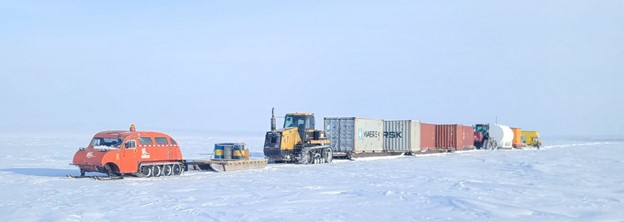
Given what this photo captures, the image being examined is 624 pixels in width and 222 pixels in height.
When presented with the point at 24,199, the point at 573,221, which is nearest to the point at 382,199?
the point at 573,221

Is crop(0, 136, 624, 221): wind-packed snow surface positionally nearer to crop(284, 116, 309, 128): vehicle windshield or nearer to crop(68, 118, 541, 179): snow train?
crop(68, 118, 541, 179): snow train

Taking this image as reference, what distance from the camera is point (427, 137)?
45500 mm

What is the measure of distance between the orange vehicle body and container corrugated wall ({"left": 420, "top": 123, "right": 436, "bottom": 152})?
2557 cm

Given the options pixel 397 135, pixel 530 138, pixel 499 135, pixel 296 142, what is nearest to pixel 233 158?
pixel 296 142

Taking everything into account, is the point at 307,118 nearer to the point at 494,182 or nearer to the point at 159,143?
the point at 159,143

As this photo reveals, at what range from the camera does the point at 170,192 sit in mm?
17109

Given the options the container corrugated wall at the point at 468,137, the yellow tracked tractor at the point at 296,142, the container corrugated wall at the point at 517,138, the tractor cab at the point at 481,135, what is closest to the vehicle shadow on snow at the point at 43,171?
the yellow tracked tractor at the point at 296,142

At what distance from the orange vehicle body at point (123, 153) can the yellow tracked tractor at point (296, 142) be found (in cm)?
771

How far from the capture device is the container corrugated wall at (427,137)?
1747 inches

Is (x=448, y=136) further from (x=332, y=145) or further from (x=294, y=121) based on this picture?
(x=294, y=121)

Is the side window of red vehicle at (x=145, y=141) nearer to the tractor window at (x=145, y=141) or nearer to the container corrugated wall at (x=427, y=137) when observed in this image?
the tractor window at (x=145, y=141)

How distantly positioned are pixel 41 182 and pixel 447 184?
13.3m

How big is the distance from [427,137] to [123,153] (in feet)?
95.3

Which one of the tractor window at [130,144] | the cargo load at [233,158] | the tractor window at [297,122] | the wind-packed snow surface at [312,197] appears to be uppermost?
the tractor window at [297,122]
